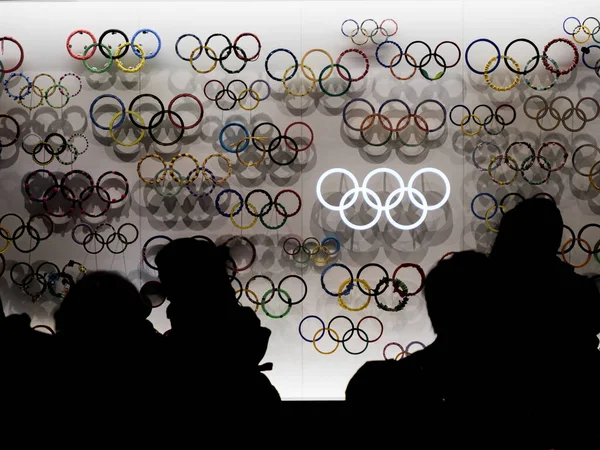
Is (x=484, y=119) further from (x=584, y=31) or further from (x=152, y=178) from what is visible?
(x=152, y=178)

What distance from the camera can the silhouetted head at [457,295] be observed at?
2.46 meters

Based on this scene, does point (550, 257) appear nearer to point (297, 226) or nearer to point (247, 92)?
point (297, 226)

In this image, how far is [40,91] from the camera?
5.79 meters

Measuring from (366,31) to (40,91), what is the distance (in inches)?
157

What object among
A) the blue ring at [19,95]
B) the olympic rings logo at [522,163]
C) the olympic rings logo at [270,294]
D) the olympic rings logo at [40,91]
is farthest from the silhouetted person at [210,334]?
the olympic rings logo at [522,163]

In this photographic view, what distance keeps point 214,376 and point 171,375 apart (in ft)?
0.95

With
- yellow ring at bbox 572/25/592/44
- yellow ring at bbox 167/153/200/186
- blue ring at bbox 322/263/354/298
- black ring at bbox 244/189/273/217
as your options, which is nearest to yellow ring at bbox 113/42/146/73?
yellow ring at bbox 167/153/200/186

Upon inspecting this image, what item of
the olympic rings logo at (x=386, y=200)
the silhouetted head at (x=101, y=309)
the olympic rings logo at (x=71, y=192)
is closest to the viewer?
the silhouetted head at (x=101, y=309)

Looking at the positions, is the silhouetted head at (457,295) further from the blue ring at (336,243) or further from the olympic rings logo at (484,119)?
the olympic rings logo at (484,119)

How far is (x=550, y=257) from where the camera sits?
3604 mm

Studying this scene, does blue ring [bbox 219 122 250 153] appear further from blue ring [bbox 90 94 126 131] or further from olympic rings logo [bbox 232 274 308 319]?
olympic rings logo [bbox 232 274 308 319]

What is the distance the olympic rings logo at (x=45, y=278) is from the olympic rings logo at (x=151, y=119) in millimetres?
1679

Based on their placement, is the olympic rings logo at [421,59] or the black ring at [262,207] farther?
the black ring at [262,207]

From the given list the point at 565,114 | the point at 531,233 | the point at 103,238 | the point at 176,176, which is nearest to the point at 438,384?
the point at 531,233
